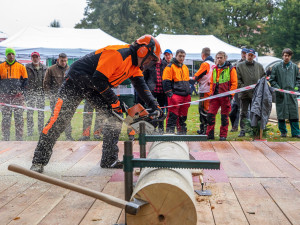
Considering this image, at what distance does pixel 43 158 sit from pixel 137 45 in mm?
1870

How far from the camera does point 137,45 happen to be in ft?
13.4

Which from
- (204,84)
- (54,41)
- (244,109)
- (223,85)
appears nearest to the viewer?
(223,85)

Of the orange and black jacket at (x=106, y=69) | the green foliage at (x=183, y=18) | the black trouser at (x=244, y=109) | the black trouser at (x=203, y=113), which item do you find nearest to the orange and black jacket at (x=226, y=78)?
the black trouser at (x=244, y=109)

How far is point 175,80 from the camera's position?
7172mm

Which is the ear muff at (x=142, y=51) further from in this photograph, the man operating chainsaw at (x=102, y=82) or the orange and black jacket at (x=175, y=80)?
the orange and black jacket at (x=175, y=80)

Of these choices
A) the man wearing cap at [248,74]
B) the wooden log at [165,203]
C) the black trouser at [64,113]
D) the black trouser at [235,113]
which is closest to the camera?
the wooden log at [165,203]

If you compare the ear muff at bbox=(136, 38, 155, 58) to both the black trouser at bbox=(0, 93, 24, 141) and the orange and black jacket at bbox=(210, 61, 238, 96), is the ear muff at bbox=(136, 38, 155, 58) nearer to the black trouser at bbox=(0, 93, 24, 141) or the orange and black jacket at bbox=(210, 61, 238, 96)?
the orange and black jacket at bbox=(210, 61, 238, 96)

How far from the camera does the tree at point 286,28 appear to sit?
32.8 metres

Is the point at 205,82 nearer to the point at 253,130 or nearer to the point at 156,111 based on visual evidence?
the point at 253,130

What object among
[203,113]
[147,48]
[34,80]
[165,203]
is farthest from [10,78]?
[165,203]

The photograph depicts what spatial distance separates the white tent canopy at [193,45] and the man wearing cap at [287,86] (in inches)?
338

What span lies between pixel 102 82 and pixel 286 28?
33197mm

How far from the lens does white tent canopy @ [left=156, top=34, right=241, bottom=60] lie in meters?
16.5

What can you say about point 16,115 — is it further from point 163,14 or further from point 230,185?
point 163,14
